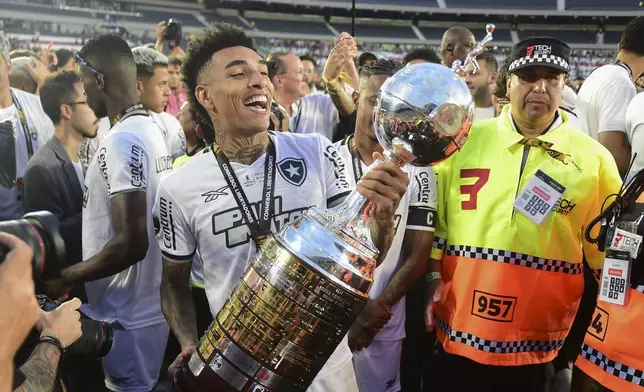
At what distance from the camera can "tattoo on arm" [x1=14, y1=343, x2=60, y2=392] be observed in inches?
57.5

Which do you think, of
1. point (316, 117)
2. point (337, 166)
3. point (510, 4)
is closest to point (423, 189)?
point (337, 166)

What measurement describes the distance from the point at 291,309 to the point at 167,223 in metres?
0.77

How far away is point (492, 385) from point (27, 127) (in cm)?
342

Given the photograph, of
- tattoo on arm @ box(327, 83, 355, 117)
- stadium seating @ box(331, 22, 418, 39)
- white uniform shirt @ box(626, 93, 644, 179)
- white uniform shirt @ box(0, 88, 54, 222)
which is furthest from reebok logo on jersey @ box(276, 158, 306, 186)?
stadium seating @ box(331, 22, 418, 39)

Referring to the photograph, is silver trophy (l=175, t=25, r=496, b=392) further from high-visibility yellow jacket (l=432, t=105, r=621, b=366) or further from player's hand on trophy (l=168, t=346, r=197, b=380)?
high-visibility yellow jacket (l=432, t=105, r=621, b=366)

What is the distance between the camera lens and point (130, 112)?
104 inches

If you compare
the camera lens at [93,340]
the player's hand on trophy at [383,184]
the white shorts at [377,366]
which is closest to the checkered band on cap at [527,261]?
the white shorts at [377,366]

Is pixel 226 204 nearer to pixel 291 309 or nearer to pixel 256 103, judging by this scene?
pixel 256 103

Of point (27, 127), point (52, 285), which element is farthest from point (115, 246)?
point (27, 127)

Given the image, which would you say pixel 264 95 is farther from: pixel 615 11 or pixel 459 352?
pixel 615 11

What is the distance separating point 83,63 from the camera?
277 cm

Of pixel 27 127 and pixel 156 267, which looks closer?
pixel 156 267

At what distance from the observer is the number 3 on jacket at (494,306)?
2160mm

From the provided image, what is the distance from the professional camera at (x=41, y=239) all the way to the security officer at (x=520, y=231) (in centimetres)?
156
